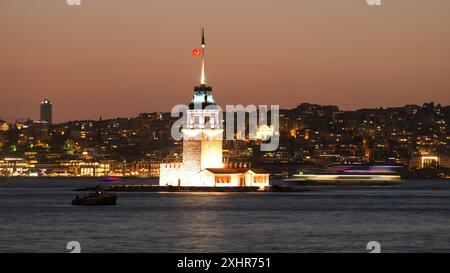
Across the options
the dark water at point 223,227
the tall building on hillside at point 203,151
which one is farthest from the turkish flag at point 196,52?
the dark water at point 223,227

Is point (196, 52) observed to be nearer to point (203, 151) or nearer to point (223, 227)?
point (203, 151)

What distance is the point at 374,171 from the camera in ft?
413

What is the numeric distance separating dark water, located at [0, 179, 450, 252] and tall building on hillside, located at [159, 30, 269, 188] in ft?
35.5

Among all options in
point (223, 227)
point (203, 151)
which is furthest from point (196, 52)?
point (223, 227)

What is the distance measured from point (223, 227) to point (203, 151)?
3022cm

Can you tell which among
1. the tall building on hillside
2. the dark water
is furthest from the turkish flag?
the dark water

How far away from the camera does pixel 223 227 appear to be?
43.1 metres

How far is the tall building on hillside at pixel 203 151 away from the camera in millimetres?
73312

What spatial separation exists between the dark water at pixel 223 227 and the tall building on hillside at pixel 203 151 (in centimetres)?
1083

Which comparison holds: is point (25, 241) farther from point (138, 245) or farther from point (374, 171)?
point (374, 171)

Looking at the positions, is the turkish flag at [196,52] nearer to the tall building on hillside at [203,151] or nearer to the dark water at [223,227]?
the tall building on hillside at [203,151]
